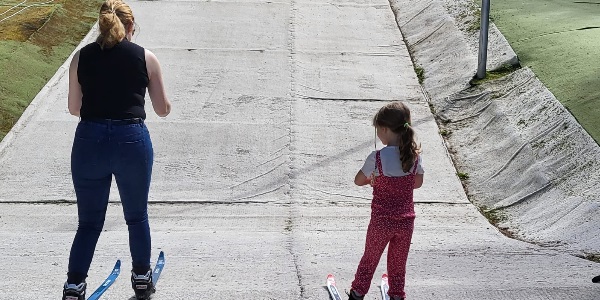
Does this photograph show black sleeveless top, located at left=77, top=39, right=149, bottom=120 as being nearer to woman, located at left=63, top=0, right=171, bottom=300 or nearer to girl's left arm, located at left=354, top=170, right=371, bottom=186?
woman, located at left=63, top=0, right=171, bottom=300

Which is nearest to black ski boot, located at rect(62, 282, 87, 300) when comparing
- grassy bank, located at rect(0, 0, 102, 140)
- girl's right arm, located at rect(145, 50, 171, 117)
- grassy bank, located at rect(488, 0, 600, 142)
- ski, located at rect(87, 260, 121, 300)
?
ski, located at rect(87, 260, 121, 300)

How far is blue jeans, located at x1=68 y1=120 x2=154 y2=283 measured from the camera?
5.27m

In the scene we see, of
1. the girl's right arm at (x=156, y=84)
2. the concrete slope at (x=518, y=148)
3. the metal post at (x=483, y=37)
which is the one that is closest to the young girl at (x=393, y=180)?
the girl's right arm at (x=156, y=84)

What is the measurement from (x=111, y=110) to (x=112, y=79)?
0.56ft

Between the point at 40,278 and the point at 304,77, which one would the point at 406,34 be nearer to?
the point at 304,77

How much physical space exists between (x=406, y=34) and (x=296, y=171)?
21.3 feet

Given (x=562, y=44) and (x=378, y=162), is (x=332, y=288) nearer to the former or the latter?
(x=378, y=162)

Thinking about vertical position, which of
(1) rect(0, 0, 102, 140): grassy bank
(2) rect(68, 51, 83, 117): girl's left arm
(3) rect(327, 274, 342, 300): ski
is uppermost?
(2) rect(68, 51, 83, 117): girl's left arm

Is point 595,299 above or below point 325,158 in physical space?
above

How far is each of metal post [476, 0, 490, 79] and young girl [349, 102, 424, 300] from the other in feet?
26.2

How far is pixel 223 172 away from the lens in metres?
11.2

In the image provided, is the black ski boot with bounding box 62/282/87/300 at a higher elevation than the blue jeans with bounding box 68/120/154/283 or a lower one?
lower

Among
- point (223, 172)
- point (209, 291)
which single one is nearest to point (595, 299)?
point (209, 291)

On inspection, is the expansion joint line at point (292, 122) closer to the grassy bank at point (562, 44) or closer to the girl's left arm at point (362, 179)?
the girl's left arm at point (362, 179)
